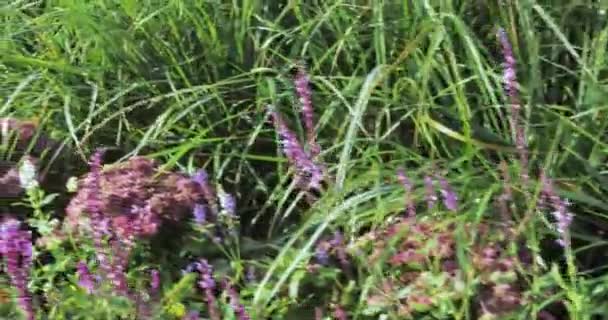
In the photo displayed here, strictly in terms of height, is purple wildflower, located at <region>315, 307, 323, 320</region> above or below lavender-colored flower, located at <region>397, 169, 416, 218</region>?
below

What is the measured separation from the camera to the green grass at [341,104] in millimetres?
2412

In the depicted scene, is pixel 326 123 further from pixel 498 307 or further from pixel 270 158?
pixel 498 307

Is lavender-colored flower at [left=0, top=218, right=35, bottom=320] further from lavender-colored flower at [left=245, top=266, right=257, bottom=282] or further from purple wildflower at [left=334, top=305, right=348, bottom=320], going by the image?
purple wildflower at [left=334, top=305, right=348, bottom=320]

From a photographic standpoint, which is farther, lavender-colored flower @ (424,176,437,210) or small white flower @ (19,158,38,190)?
small white flower @ (19,158,38,190)

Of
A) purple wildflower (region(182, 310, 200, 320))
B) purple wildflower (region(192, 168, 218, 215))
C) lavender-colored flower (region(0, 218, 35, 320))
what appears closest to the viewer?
lavender-colored flower (region(0, 218, 35, 320))

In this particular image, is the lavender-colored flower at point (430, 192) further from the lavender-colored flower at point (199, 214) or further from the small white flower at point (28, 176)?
the small white flower at point (28, 176)

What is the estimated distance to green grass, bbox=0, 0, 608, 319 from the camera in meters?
2.41

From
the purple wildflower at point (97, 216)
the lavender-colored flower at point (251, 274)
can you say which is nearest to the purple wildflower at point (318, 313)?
the lavender-colored flower at point (251, 274)

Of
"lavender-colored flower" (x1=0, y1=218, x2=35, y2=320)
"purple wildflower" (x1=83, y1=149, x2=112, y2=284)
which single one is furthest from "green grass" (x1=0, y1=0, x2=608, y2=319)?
"lavender-colored flower" (x1=0, y1=218, x2=35, y2=320)

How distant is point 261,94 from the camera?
9.55 feet

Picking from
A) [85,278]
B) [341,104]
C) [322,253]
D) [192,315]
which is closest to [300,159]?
[322,253]

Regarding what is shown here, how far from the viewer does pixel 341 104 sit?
2.78 meters

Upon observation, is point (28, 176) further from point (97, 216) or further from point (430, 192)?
point (430, 192)

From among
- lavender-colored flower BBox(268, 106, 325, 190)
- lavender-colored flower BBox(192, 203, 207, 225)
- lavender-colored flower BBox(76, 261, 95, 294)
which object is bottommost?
lavender-colored flower BBox(76, 261, 95, 294)
